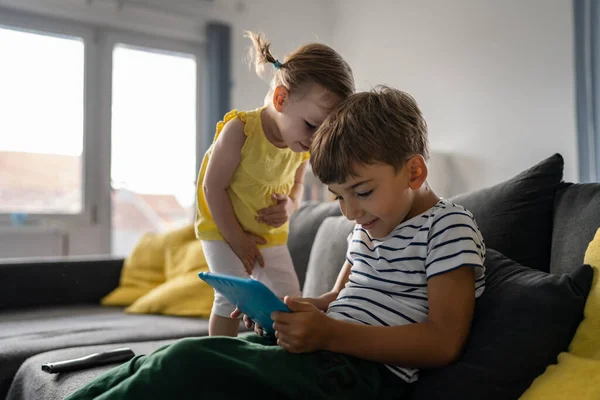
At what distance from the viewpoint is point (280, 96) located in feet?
4.58

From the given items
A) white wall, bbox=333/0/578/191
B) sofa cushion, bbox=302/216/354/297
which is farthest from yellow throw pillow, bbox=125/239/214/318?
white wall, bbox=333/0/578/191

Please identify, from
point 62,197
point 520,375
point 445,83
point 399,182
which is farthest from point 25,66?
point 520,375

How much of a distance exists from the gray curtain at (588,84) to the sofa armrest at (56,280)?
2477mm

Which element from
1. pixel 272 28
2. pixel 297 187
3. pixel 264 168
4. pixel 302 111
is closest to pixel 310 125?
pixel 302 111

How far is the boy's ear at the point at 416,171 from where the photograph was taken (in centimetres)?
104

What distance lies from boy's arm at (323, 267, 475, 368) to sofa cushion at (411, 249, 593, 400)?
34mm

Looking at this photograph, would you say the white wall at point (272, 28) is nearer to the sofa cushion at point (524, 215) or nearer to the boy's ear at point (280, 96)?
the boy's ear at point (280, 96)

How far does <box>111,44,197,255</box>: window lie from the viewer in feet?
13.6

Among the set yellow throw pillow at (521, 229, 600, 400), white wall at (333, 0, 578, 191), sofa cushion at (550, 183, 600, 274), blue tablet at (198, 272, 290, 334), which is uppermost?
white wall at (333, 0, 578, 191)

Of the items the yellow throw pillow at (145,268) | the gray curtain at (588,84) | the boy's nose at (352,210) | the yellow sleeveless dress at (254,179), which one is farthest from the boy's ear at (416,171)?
the gray curtain at (588,84)

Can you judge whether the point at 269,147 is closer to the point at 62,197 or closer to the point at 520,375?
the point at 520,375

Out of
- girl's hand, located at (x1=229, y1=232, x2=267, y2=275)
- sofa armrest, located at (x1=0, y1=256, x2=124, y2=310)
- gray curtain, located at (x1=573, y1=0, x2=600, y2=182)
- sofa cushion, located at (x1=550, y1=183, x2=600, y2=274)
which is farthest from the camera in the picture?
gray curtain, located at (x1=573, y1=0, x2=600, y2=182)

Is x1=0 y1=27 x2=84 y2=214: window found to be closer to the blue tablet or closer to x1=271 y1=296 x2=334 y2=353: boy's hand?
the blue tablet

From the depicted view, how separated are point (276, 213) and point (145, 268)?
1.37 metres
